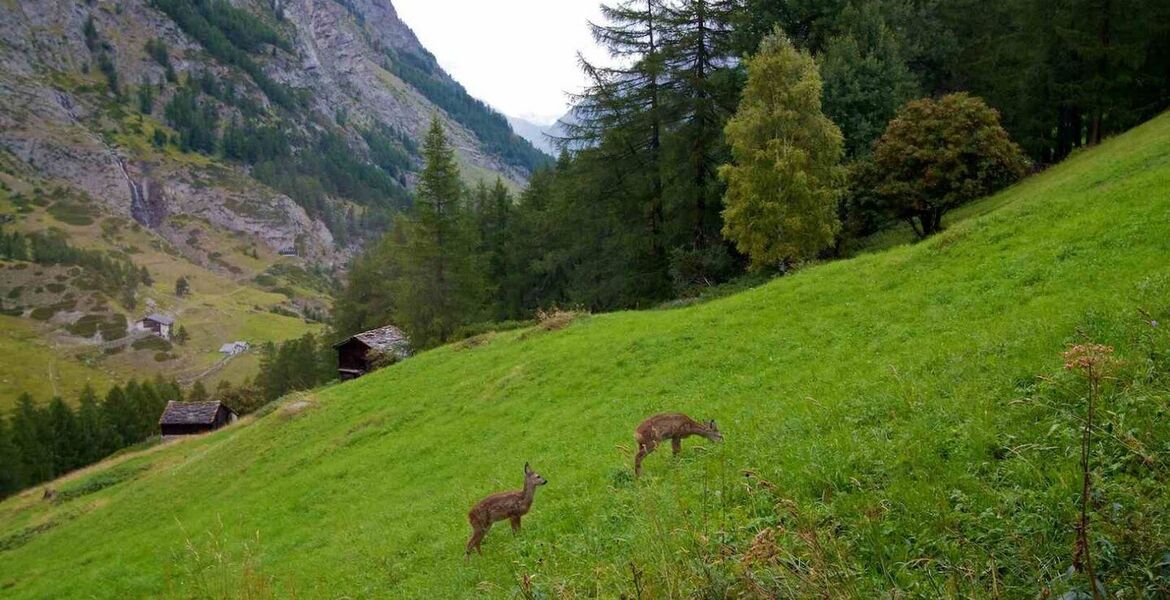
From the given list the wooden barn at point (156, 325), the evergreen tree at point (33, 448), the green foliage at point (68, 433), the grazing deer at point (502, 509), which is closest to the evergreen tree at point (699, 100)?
the grazing deer at point (502, 509)

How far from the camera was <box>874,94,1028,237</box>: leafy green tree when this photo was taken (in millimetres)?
30719

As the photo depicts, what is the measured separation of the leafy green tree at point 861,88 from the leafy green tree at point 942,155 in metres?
7.33

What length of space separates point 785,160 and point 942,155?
7.91 m

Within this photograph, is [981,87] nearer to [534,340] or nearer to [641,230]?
[641,230]

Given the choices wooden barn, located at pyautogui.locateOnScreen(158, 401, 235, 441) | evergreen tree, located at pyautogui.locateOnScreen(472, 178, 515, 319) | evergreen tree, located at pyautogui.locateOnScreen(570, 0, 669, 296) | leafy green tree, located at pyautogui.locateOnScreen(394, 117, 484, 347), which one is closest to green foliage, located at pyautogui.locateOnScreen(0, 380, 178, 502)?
wooden barn, located at pyautogui.locateOnScreen(158, 401, 235, 441)

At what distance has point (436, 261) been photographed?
55.7m

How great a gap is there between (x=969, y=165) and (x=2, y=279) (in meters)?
230

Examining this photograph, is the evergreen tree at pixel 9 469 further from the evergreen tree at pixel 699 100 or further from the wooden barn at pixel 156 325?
the wooden barn at pixel 156 325

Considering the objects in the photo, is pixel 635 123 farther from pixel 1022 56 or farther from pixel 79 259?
pixel 79 259

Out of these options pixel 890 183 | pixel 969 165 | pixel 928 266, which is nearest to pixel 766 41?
pixel 890 183

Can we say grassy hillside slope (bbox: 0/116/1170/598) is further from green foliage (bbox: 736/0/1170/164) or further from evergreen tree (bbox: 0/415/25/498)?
evergreen tree (bbox: 0/415/25/498)

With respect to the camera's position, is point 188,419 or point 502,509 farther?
point 188,419

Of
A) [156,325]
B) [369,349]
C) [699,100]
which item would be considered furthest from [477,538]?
[156,325]

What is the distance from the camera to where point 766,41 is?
104 ft
